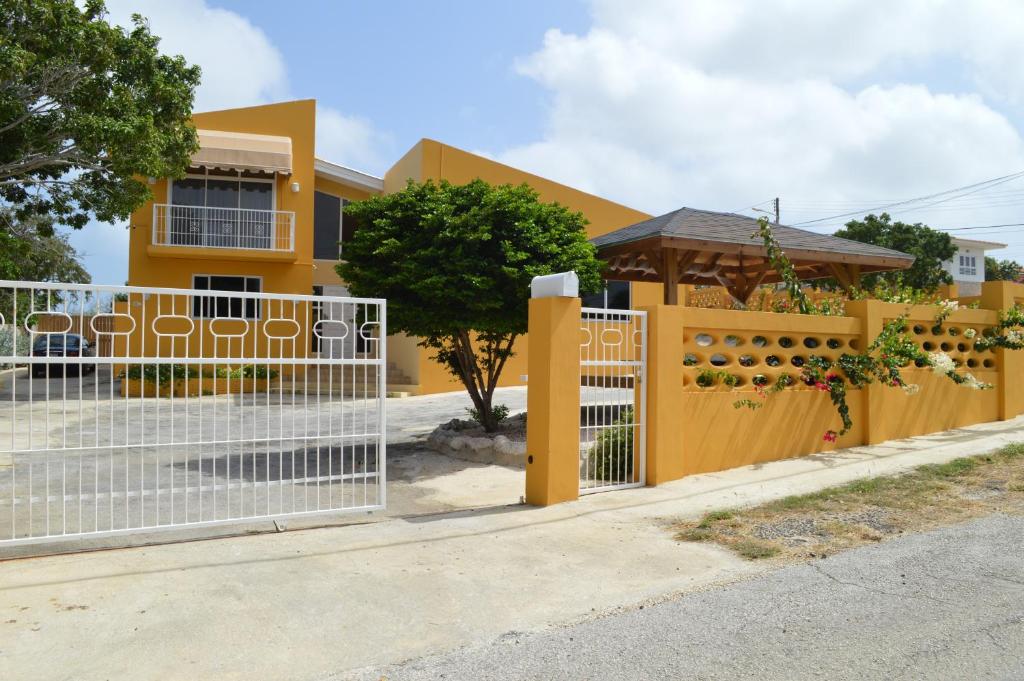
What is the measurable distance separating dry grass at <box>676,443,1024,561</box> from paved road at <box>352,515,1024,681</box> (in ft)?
1.97

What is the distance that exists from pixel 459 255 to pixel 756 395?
12.4 ft

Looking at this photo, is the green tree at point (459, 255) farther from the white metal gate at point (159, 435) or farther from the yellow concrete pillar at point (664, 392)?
the yellow concrete pillar at point (664, 392)

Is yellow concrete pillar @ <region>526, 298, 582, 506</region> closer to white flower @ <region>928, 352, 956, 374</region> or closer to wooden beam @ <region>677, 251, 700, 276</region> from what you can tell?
white flower @ <region>928, 352, 956, 374</region>

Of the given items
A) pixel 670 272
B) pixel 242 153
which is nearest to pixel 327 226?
pixel 242 153

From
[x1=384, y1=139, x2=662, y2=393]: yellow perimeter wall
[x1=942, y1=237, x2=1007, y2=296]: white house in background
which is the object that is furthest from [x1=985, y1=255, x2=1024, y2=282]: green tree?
[x1=384, y1=139, x2=662, y2=393]: yellow perimeter wall

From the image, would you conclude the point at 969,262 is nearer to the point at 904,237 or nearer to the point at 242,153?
the point at 904,237

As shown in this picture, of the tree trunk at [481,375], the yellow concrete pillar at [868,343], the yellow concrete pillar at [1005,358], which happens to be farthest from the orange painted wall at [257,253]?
the yellow concrete pillar at [1005,358]

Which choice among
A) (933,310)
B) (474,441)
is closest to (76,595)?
(474,441)

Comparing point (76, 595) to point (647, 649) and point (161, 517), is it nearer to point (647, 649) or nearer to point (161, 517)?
point (161, 517)

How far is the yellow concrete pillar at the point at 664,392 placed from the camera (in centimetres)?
747

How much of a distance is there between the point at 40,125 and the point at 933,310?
15.8 metres

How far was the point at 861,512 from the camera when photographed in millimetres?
6250

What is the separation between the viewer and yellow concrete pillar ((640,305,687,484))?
747 centimetres

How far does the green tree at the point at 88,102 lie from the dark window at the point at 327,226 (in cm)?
546
